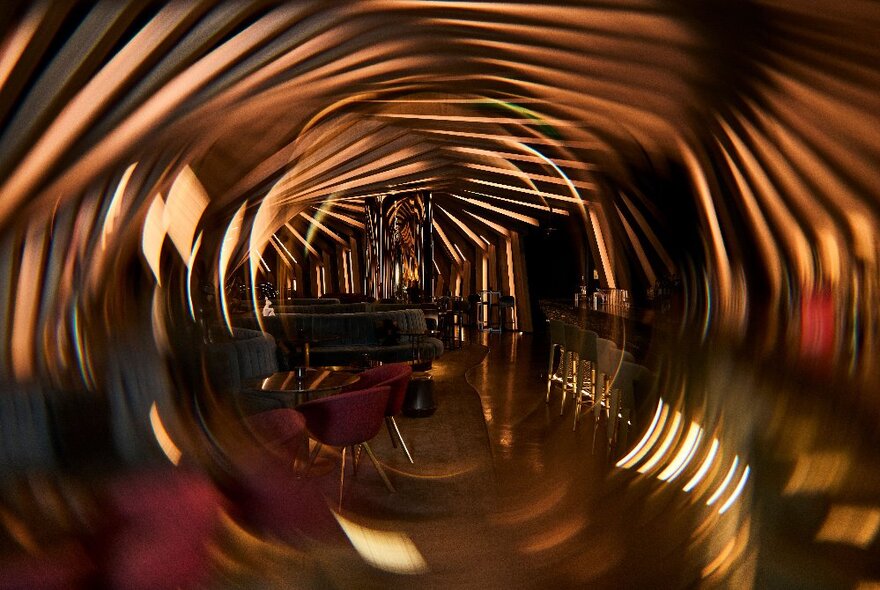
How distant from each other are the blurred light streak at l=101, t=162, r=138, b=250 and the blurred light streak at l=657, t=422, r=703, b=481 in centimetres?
514

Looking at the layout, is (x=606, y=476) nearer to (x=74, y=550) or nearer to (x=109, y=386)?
(x=74, y=550)

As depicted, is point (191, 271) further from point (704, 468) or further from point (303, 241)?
point (704, 468)

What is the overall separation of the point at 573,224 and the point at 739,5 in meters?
9.56

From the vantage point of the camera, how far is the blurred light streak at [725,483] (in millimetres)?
4060

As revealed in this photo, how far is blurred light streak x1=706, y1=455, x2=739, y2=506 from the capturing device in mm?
4060

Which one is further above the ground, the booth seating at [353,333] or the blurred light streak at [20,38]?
the blurred light streak at [20,38]

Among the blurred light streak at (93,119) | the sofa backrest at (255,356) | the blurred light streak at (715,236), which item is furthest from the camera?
the sofa backrest at (255,356)

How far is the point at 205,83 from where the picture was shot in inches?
168

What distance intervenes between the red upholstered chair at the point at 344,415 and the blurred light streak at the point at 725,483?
2.13 metres

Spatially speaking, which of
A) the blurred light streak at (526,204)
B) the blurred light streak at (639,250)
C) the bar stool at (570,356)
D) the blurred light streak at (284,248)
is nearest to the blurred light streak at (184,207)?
the bar stool at (570,356)

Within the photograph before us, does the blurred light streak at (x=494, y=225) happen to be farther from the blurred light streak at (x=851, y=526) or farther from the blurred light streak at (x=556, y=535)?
the blurred light streak at (x=851, y=526)

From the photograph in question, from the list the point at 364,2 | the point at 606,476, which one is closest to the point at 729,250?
the point at 606,476

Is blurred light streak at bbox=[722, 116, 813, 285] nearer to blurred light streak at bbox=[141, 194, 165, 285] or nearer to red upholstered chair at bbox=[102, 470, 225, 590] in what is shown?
red upholstered chair at bbox=[102, 470, 225, 590]

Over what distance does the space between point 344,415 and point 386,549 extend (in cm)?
80
